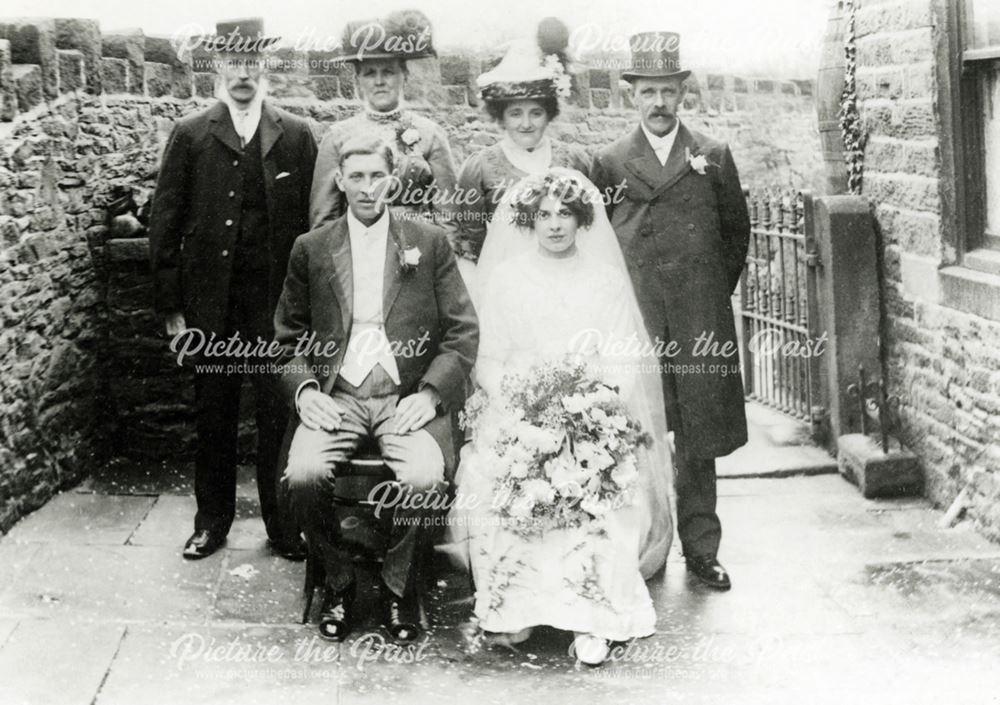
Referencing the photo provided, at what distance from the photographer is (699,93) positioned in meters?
12.1

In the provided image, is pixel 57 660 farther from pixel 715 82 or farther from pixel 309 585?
pixel 715 82

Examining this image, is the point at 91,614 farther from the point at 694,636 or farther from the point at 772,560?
the point at 772,560

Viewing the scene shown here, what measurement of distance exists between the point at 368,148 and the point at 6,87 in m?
2.16

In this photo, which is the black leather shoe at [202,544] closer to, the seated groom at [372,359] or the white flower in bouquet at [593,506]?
the seated groom at [372,359]

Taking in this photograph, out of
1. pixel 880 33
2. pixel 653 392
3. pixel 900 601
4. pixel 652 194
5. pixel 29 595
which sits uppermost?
pixel 880 33

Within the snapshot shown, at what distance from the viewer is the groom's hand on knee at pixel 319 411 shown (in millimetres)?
4668

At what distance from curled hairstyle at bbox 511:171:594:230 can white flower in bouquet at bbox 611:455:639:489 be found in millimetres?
1078

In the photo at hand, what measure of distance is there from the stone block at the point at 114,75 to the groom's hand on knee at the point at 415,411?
3359 mm

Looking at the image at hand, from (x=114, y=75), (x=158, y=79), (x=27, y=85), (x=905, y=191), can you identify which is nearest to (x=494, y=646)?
(x=905, y=191)

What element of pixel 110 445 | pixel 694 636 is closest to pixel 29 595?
pixel 110 445

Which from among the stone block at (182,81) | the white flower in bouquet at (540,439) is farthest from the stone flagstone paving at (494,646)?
the stone block at (182,81)

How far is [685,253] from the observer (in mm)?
5113

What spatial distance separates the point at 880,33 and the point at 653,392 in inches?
109

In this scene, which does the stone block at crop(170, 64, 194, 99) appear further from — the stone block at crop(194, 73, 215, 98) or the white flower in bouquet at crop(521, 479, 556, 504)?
the white flower in bouquet at crop(521, 479, 556, 504)
